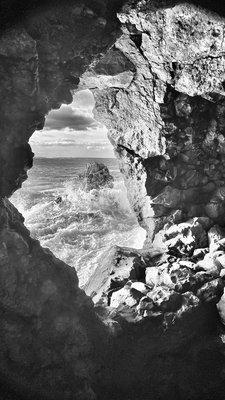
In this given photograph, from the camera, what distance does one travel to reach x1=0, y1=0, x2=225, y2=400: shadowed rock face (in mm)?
6914

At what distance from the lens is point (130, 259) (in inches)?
431

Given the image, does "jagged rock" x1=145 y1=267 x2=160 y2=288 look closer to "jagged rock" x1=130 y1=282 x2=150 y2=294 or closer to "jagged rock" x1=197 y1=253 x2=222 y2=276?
"jagged rock" x1=130 y1=282 x2=150 y2=294

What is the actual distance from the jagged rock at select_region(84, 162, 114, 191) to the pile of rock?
1902 centimetres

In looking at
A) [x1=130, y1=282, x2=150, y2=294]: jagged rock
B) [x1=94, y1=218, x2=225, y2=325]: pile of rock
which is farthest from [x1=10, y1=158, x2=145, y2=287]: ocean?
[x1=130, y1=282, x2=150, y2=294]: jagged rock

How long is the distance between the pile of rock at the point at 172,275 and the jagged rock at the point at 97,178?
62.4 ft

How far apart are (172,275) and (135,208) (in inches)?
152

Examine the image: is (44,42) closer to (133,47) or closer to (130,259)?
(133,47)

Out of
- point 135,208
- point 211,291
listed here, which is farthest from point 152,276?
point 135,208

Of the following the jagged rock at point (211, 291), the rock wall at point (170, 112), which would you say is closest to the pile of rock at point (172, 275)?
the jagged rock at point (211, 291)

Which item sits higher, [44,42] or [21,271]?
Answer: [44,42]

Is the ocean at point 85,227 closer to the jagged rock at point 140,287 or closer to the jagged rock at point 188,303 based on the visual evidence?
the jagged rock at point 140,287

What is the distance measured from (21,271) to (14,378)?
1998mm

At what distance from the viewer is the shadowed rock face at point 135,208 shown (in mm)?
6914

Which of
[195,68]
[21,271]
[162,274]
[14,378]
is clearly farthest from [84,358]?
[195,68]
